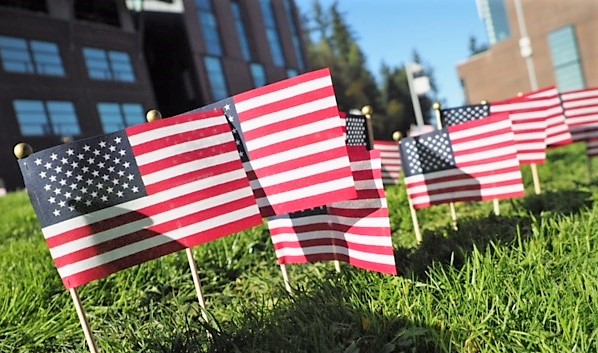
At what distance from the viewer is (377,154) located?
384cm

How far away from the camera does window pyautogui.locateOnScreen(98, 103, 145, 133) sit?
34125 millimetres

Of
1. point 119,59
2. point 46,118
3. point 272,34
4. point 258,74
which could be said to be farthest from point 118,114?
point 272,34

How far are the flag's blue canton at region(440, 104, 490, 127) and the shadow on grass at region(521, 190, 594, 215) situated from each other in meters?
1.19

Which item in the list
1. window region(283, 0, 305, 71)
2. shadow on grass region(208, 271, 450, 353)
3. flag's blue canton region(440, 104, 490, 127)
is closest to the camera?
shadow on grass region(208, 271, 450, 353)

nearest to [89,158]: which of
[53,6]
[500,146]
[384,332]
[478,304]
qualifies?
[384,332]

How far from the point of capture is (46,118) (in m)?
30.7

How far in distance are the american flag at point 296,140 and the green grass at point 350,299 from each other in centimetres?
67

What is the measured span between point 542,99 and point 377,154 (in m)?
4.70

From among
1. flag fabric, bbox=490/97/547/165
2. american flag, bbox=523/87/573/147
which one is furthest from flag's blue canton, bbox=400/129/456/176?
american flag, bbox=523/87/573/147

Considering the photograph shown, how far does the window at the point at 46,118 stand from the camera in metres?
29.3

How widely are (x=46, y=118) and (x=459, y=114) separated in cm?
2883

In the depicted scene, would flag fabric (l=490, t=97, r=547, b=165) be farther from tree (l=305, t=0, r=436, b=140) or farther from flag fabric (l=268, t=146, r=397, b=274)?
tree (l=305, t=0, r=436, b=140)

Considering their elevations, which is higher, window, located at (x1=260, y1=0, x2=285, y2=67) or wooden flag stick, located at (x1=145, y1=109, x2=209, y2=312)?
window, located at (x1=260, y1=0, x2=285, y2=67)

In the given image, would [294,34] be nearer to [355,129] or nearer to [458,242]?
[355,129]
